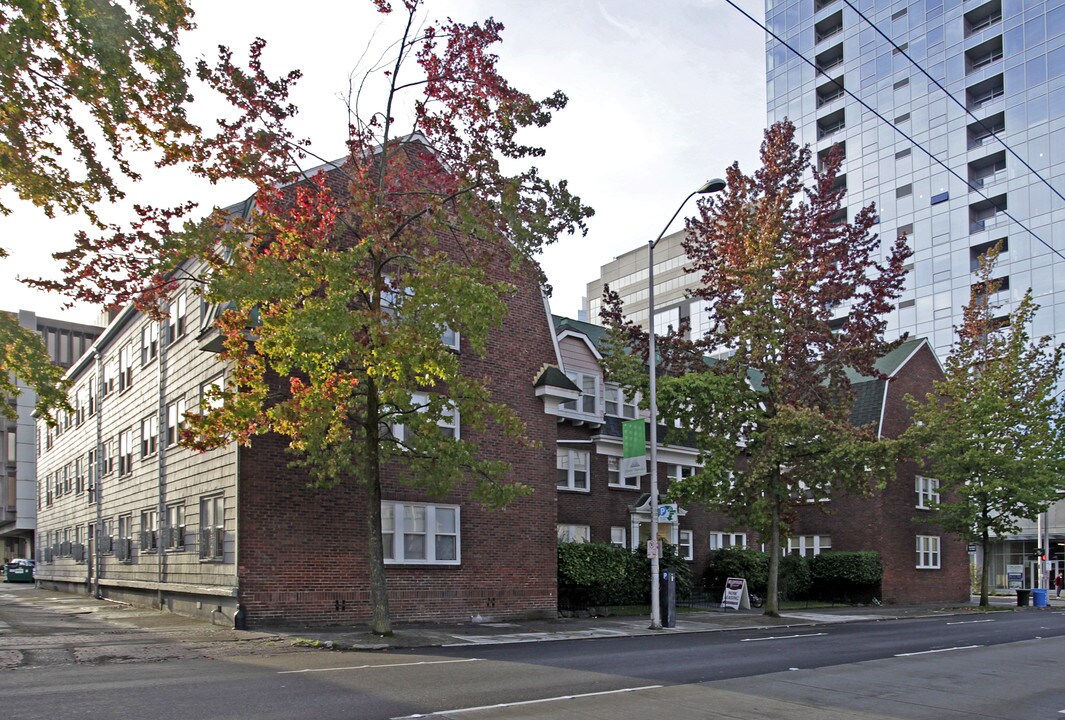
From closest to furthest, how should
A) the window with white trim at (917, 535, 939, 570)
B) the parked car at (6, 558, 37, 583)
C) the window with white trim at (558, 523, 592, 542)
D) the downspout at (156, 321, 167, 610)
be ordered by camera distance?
the downspout at (156, 321, 167, 610) → the window with white trim at (558, 523, 592, 542) → the window with white trim at (917, 535, 939, 570) → the parked car at (6, 558, 37, 583)

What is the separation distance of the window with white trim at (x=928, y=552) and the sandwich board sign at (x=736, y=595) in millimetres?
12183

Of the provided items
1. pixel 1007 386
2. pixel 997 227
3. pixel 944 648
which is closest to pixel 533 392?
pixel 944 648

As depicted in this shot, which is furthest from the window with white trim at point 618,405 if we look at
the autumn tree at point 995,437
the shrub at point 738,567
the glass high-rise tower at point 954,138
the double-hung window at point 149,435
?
the glass high-rise tower at point 954,138

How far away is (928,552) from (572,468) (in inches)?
744

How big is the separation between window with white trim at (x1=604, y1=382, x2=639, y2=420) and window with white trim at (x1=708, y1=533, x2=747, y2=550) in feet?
20.6

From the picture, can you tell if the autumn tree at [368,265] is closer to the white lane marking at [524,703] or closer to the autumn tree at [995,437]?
the white lane marking at [524,703]

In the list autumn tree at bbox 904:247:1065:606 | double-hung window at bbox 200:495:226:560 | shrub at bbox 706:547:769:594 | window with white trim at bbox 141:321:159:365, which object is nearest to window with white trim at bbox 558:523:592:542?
shrub at bbox 706:547:769:594

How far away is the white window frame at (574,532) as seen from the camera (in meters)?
30.7

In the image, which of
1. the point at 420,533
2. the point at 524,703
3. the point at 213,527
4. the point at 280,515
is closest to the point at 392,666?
the point at 524,703

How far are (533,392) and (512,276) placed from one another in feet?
10.4

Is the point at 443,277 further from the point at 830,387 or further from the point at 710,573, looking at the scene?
the point at 710,573

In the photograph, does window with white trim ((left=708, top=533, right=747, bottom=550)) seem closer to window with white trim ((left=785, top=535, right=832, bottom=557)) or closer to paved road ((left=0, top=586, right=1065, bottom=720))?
window with white trim ((left=785, top=535, right=832, bottom=557))

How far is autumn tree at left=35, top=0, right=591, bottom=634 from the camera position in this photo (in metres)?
15.4

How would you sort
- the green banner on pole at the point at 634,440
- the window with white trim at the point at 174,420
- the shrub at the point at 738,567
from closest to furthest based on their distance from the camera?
the green banner on pole at the point at 634,440 → the window with white trim at the point at 174,420 → the shrub at the point at 738,567
